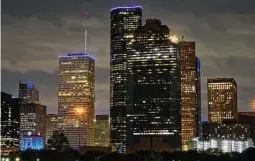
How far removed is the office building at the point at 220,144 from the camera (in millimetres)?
163900

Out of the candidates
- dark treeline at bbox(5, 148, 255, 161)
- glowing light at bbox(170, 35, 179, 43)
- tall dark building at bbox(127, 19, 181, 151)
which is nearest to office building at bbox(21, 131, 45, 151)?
tall dark building at bbox(127, 19, 181, 151)

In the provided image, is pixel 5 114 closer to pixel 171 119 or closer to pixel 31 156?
pixel 171 119

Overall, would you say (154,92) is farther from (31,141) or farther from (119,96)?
(31,141)

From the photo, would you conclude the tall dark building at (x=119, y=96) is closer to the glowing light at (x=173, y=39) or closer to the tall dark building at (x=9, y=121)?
the glowing light at (x=173, y=39)

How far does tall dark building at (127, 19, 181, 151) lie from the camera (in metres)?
166

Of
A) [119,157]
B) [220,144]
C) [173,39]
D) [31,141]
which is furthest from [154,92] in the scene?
[119,157]

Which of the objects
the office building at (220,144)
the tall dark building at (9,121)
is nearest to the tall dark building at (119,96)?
the office building at (220,144)

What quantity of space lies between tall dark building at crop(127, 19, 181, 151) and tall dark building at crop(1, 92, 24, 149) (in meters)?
36.5

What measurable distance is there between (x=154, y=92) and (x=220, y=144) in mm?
27297

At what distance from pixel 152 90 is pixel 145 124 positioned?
11216 mm

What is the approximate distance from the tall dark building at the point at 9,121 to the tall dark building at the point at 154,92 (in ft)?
120

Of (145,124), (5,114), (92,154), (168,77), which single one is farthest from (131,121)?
(92,154)

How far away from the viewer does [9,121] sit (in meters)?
164

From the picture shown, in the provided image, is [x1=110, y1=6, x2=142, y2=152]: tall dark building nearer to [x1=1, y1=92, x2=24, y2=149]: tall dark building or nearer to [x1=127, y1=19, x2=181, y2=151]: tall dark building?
[x1=127, y1=19, x2=181, y2=151]: tall dark building
